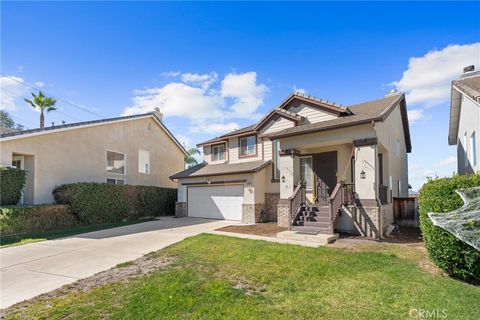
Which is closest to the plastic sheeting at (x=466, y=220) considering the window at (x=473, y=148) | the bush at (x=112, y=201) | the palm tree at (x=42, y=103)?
the window at (x=473, y=148)

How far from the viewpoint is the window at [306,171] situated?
1339 centimetres

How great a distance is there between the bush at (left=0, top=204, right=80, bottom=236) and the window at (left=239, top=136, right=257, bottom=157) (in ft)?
32.8

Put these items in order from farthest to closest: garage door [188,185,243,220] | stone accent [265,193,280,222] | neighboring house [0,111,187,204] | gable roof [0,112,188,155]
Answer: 1. garage door [188,185,243,220]
2. stone accent [265,193,280,222]
3. neighboring house [0,111,187,204]
4. gable roof [0,112,188,155]

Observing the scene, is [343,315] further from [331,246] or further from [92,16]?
[92,16]

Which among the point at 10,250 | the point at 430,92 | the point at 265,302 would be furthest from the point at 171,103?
the point at 265,302

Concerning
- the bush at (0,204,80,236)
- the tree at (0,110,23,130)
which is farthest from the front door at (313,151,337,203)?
the tree at (0,110,23,130)

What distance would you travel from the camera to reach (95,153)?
16906mm

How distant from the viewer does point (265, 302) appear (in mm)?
4566

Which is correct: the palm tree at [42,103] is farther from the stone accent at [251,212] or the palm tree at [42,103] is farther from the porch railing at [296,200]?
the porch railing at [296,200]

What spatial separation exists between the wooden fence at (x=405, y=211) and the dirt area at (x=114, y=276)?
40.0ft

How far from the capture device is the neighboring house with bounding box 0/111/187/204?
13.5 m

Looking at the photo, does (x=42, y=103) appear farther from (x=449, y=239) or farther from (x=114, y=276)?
(x=449, y=239)

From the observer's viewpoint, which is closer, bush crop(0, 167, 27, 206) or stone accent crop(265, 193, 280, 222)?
bush crop(0, 167, 27, 206)

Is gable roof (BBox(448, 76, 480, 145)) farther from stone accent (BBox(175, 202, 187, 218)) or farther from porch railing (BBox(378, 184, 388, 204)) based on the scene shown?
stone accent (BBox(175, 202, 187, 218))
